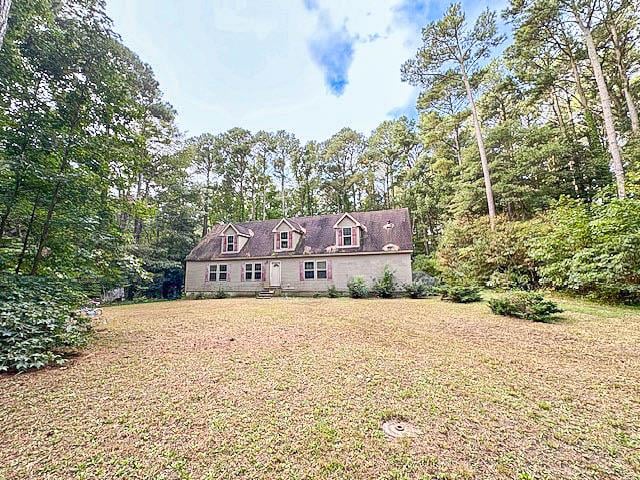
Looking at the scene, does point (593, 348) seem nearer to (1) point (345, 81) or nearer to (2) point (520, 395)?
(2) point (520, 395)

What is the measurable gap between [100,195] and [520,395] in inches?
304

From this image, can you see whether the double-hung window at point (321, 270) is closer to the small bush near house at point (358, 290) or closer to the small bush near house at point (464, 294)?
the small bush near house at point (358, 290)

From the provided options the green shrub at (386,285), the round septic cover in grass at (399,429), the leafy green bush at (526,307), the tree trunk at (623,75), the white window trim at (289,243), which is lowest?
the round septic cover in grass at (399,429)

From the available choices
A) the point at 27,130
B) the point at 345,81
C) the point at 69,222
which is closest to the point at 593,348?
the point at 69,222

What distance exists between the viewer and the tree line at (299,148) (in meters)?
5.55

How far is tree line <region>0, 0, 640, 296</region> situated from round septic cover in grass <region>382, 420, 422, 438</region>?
18.7 feet

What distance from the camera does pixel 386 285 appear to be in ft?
45.1

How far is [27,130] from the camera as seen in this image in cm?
528

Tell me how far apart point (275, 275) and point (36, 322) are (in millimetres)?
12840

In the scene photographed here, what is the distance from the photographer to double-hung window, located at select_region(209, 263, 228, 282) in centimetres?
1744

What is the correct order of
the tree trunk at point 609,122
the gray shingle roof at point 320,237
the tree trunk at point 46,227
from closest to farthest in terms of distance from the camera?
1. the tree trunk at point 46,227
2. the tree trunk at point 609,122
3. the gray shingle roof at point 320,237

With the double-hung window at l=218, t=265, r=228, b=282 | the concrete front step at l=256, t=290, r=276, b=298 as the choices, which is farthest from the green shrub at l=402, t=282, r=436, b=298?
the double-hung window at l=218, t=265, r=228, b=282

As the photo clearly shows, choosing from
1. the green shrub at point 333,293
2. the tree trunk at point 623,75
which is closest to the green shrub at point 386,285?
the green shrub at point 333,293

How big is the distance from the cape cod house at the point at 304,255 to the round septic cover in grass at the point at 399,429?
12544 millimetres
